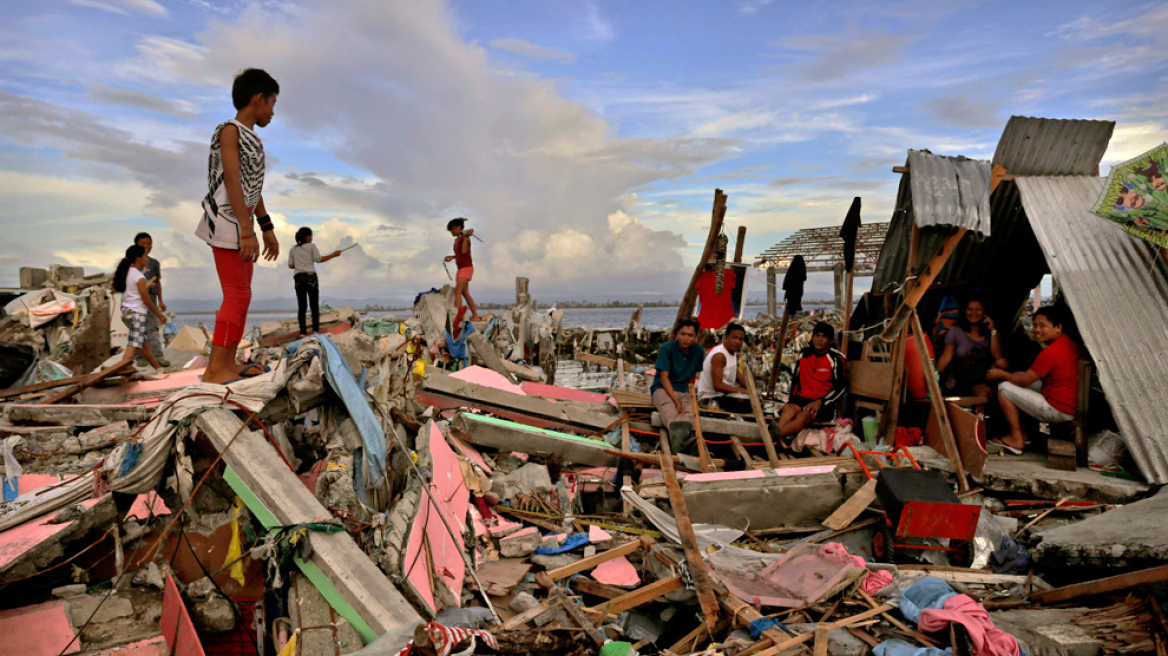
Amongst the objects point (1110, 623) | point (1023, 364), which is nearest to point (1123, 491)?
point (1110, 623)

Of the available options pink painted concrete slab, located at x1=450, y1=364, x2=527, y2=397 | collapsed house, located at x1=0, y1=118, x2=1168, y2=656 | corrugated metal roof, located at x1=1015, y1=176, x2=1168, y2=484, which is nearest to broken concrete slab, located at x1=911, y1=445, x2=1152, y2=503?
collapsed house, located at x1=0, y1=118, x2=1168, y2=656

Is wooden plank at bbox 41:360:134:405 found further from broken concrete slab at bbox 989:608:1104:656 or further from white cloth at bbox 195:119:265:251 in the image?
broken concrete slab at bbox 989:608:1104:656

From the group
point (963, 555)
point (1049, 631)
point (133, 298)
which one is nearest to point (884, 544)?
point (963, 555)

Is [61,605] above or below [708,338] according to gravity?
below

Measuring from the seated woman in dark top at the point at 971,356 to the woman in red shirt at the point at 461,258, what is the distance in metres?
7.02

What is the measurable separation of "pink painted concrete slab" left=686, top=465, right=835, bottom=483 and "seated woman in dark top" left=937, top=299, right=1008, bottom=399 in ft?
8.01

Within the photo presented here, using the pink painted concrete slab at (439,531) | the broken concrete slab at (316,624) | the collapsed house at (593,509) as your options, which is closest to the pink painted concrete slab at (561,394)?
the collapsed house at (593,509)

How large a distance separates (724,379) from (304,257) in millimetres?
5814

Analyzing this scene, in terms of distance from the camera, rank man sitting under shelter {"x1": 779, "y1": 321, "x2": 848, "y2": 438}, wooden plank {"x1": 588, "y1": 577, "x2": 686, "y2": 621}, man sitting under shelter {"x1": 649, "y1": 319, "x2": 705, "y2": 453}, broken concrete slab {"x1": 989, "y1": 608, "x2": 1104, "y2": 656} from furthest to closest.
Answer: man sitting under shelter {"x1": 649, "y1": 319, "x2": 705, "y2": 453}
man sitting under shelter {"x1": 779, "y1": 321, "x2": 848, "y2": 438}
wooden plank {"x1": 588, "y1": 577, "x2": 686, "y2": 621}
broken concrete slab {"x1": 989, "y1": 608, "x2": 1104, "y2": 656}

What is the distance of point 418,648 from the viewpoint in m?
2.85

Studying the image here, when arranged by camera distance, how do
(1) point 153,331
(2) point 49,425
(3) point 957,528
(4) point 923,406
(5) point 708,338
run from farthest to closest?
(5) point 708,338 < (1) point 153,331 < (4) point 923,406 < (2) point 49,425 < (3) point 957,528

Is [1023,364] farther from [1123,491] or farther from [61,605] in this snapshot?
[61,605]

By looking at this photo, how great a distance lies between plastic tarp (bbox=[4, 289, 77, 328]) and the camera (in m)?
10.2

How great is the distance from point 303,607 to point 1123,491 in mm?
6756
